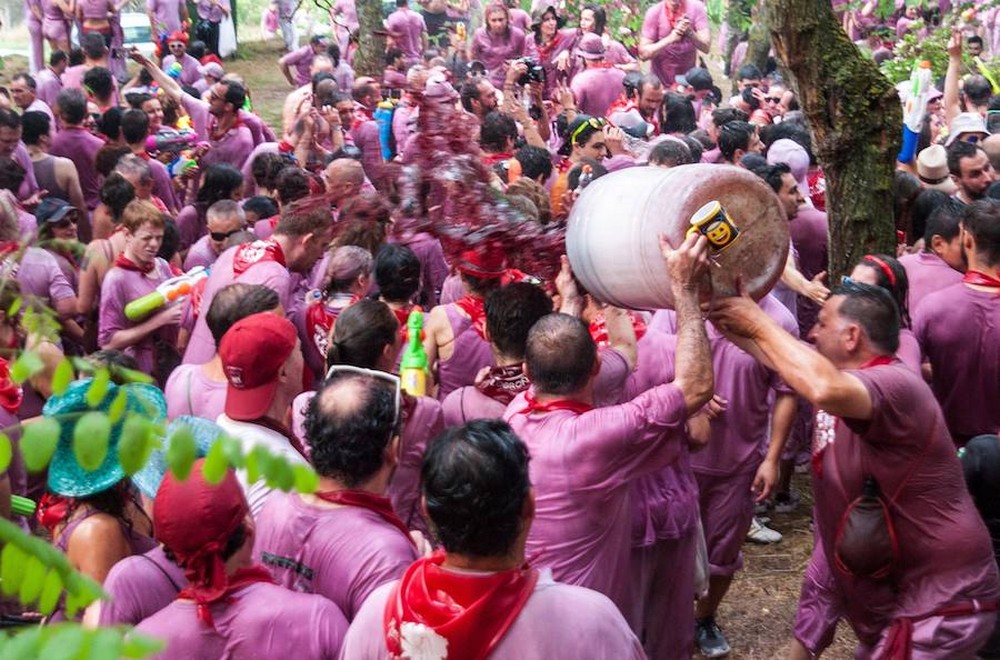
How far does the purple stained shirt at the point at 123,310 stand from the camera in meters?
6.24

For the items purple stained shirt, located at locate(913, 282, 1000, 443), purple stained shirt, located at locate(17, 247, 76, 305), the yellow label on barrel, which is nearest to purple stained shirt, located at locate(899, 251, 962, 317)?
purple stained shirt, located at locate(913, 282, 1000, 443)

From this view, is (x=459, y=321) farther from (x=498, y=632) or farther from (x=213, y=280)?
(x=498, y=632)

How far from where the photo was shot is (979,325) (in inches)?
211

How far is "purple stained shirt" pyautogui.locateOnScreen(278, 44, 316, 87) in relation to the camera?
55.5ft

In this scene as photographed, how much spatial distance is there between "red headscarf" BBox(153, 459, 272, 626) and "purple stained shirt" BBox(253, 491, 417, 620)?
456 mm

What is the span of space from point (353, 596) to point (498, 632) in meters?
0.80

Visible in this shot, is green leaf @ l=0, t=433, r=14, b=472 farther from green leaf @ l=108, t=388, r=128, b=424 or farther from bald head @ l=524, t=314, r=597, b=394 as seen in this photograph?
bald head @ l=524, t=314, r=597, b=394

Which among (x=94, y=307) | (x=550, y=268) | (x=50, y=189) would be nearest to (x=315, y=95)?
(x=50, y=189)

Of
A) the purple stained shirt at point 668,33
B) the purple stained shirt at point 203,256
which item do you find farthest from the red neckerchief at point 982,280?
the purple stained shirt at point 668,33

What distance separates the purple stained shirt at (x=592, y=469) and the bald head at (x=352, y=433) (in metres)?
0.44

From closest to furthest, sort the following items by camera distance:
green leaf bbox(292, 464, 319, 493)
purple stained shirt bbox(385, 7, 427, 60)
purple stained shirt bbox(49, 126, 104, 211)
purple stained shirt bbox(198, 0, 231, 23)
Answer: green leaf bbox(292, 464, 319, 493)
purple stained shirt bbox(49, 126, 104, 211)
purple stained shirt bbox(385, 7, 427, 60)
purple stained shirt bbox(198, 0, 231, 23)

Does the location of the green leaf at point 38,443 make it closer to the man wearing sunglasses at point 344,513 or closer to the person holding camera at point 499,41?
the man wearing sunglasses at point 344,513

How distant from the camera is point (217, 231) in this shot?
281 inches

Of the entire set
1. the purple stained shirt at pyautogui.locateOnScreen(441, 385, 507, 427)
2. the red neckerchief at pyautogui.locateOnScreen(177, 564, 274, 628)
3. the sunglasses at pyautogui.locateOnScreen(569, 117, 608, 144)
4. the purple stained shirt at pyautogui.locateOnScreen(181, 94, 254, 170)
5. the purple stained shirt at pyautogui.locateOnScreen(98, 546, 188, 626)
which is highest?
the red neckerchief at pyautogui.locateOnScreen(177, 564, 274, 628)
